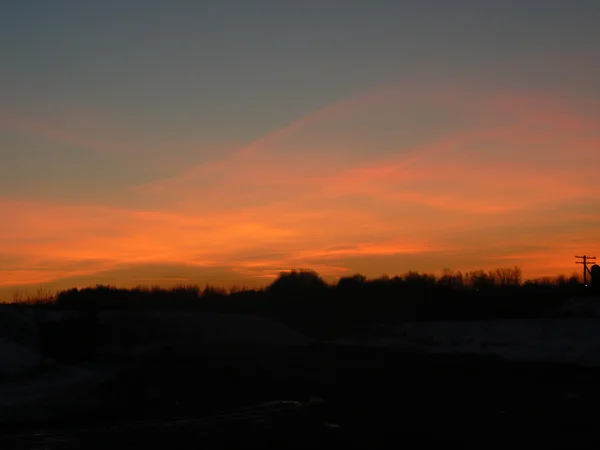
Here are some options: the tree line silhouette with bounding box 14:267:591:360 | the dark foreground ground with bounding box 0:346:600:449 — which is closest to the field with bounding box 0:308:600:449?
the dark foreground ground with bounding box 0:346:600:449

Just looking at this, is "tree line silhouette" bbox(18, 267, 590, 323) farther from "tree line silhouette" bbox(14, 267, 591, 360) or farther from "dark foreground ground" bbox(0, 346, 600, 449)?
"dark foreground ground" bbox(0, 346, 600, 449)

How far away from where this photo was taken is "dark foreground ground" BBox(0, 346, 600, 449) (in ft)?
60.9

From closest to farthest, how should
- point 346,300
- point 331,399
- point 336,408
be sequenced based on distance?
point 336,408 < point 331,399 < point 346,300

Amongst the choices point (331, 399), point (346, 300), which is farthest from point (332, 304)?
point (331, 399)

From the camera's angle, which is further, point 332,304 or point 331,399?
point 332,304

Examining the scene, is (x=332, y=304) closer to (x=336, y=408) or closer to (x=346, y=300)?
(x=346, y=300)

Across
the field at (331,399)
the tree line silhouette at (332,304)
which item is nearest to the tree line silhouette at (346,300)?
the tree line silhouette at (332,304)

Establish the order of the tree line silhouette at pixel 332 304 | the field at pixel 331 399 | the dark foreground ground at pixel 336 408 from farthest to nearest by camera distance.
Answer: the tree line silhouette at pixel 332 304 < the field at pixel 331 399 < the dark foreground ground at pixel 336 408

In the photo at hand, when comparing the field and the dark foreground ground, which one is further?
the field

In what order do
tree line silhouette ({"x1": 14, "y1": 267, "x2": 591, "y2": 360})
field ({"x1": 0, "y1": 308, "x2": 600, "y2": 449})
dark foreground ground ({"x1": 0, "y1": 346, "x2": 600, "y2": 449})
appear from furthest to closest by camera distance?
tree line silhouette ({"x1": 14, "y1": 267, "x2": 591, "y2": 360}) < field ({"x1": 0, "y1": 308, "x2": 600, "y2": 449}) < dark foreground ground ({"x1": 0, "y1": 346, "x2": 600, "y2": 449})

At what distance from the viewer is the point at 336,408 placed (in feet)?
78.5

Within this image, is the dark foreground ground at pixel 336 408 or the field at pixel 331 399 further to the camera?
the field at pixel 331 399

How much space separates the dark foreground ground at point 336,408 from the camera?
1856 centimetres

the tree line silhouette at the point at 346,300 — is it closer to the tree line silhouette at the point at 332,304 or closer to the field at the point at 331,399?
the tree line silhouette at the point at 332,304
